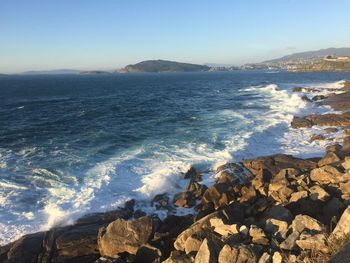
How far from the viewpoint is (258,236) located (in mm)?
10727

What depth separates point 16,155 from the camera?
91.4 feet

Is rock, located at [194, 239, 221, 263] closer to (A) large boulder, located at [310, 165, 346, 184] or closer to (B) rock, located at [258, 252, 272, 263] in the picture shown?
(B) rock, located at [258, 252, 272, 263]

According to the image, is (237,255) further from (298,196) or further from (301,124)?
(301,124)

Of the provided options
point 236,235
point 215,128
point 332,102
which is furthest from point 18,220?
point 332,102

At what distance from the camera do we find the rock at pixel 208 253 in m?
9.85

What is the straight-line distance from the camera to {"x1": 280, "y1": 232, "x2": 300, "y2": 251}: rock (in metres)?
9.71

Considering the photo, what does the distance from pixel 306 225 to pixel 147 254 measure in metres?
5.29

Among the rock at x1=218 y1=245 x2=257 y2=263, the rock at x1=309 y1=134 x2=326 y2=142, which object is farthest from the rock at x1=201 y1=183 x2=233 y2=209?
the rock at x1=309 y1=134 x2=326 y2=142

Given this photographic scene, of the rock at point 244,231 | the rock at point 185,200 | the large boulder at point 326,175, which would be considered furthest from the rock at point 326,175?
the rock at point 244,231

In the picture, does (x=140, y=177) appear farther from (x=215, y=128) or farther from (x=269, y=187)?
(x=215, y=128)

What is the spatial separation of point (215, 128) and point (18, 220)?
72.7 feet

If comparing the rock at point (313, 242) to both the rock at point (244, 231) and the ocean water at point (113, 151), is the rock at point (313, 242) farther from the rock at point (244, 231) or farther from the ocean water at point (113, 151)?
the ocean water at point (113, 151)

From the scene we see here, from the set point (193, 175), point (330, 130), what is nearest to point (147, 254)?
point (193, 175)

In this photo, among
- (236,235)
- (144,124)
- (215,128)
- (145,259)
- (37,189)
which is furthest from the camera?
(144,124)
